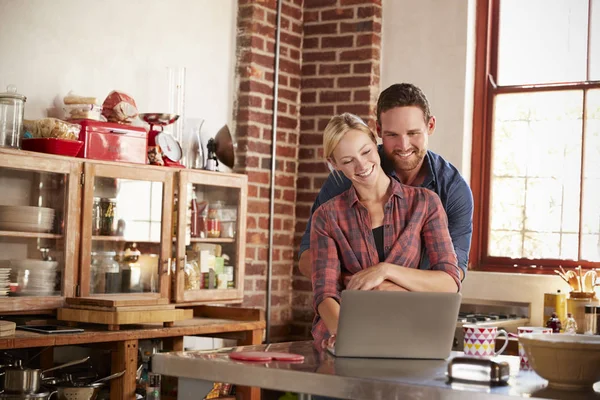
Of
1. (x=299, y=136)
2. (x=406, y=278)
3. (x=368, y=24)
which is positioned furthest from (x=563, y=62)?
(x=406, y=278)

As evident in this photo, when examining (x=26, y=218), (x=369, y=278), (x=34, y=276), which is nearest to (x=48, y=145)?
(x=26, y=218)

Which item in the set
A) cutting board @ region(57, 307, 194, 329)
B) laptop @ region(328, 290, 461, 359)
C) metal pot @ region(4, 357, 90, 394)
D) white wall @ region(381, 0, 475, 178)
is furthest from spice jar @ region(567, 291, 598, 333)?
metal pot @ region(4, 357, 90, 394)

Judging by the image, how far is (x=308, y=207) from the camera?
5496 millimetres

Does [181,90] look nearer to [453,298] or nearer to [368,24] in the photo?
[368,24]

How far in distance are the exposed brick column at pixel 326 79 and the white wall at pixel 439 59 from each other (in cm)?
10

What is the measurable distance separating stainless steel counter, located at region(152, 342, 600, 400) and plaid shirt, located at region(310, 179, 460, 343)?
1.15 ft

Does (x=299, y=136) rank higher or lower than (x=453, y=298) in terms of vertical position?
higher

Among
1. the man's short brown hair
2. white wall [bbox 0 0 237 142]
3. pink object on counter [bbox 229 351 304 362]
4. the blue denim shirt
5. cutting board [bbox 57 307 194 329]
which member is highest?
white wall [bbox 0 0 237 142]

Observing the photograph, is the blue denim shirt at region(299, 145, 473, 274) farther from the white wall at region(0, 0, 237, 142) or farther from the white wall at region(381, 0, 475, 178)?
the white wall at region(381, 0, 475, 178)

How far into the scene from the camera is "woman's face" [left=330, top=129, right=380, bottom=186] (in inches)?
105

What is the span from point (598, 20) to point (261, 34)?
6.18ft

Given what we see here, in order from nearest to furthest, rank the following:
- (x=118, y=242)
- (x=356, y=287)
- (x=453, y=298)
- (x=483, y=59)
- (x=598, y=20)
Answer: (x=453, y=298) < (x=356, y=287) < (x=118, y=242) < (x=598, y=20) < (x=483, y=59)

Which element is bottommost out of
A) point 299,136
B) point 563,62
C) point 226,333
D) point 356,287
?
point 226,333

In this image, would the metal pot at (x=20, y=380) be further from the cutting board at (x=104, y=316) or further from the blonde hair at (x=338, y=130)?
the blonde hair at (x=338, y=130)
